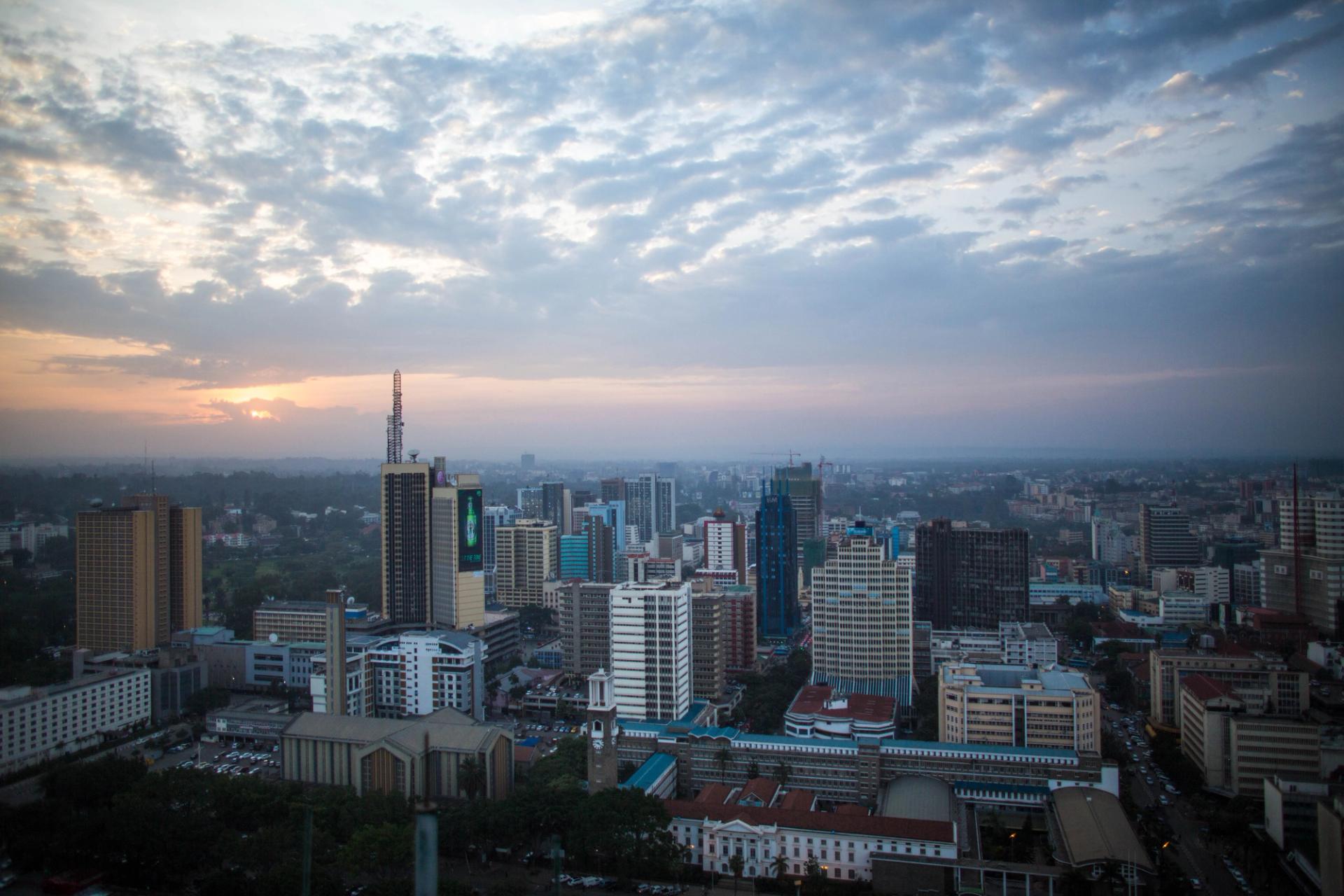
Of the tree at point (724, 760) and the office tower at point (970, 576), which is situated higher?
the office tower at point (970, 576)

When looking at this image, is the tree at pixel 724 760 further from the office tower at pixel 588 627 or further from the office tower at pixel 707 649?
the office tower at pixel 588 627

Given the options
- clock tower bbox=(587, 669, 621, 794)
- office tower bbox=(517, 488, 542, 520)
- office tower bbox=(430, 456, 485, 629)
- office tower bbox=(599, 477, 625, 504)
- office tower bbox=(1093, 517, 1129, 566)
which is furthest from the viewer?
office tower bbox=(599, 477, 625, 504)

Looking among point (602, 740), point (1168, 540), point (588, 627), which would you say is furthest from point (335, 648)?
point (1168, 540)

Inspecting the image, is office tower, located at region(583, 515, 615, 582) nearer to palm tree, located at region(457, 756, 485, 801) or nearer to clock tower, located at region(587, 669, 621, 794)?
clock tower, located at region(587, 669, 621, 794)

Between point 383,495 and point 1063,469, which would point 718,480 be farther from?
point 383,495

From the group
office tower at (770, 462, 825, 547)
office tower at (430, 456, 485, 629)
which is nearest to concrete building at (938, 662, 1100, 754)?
office tower at (430, 456, 485, 629)


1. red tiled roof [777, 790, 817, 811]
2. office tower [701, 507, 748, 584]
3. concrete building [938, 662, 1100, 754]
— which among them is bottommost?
red tiled roof [777, 790, 817, 811]

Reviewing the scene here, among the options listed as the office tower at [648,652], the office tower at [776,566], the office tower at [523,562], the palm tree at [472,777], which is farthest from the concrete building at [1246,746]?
the office tower at [523,562]
